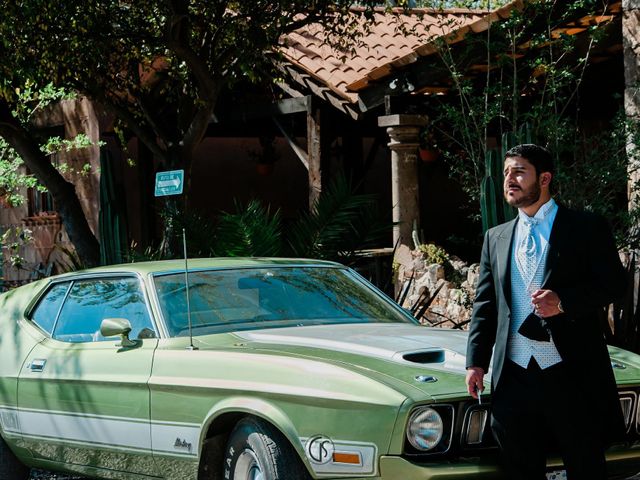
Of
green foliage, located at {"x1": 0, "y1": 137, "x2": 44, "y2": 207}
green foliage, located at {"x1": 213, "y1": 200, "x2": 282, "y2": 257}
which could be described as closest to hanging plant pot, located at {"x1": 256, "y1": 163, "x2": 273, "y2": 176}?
green foliage, located at {"x1": 0, "y1": 137, "x2": 44, "y2": 207}

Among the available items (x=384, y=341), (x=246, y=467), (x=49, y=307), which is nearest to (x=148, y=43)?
(x=49, y=307)

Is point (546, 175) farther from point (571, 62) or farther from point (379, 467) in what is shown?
point (571, 62)

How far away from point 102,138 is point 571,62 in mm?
9799

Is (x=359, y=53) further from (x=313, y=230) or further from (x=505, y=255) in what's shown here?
(x=505, y=255)

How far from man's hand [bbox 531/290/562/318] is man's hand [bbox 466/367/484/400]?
1.26ft

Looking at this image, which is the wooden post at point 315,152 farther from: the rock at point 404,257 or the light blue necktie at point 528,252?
the light blue necktie at point 528,252

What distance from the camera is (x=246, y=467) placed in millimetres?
5055

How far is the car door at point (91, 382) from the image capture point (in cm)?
573

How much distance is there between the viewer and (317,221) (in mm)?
11250

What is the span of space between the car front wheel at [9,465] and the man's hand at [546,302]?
3773 mm

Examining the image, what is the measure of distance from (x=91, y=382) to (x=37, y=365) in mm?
660

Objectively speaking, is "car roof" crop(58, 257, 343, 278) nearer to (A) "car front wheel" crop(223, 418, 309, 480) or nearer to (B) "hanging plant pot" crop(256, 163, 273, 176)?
(A) "car front wheel" crop(223, 418, 309, 480)

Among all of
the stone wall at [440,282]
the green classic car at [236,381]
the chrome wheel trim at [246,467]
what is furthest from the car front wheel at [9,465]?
the stone wall at [440,282]

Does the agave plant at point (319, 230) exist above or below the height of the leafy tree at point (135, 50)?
below
